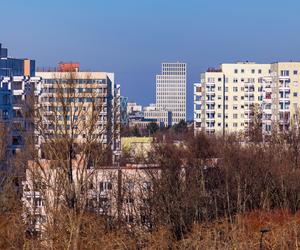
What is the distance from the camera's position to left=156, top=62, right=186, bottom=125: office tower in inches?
3632

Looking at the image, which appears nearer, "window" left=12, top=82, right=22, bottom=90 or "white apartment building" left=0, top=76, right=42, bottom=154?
"white apartment building" left=0, top=76, right=42, bottom=154

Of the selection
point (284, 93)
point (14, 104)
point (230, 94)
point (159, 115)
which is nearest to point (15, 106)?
point (14, 104)

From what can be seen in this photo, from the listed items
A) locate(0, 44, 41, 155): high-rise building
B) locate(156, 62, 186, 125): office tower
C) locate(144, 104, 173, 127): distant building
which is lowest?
locate(0, 44, 41, 155): high-rise building

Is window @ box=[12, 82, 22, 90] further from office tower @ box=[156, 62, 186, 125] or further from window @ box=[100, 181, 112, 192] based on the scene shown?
office tower @ box=[156, 62, 186, 125]

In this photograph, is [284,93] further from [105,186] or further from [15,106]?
[105,186]

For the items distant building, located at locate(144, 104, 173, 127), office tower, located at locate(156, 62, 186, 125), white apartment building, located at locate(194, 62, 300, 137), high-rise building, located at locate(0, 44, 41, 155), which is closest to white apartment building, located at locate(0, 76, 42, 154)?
high-rise building, located at locate(0, 44, 41, 155)

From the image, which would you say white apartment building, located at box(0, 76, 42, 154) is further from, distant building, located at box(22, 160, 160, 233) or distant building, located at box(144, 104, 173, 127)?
distant building, located at box(144, 104, 173, 127)

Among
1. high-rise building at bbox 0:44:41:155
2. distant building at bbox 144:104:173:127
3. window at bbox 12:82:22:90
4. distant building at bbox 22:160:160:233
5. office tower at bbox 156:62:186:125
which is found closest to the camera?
distant building at bbox 22:160:160:233

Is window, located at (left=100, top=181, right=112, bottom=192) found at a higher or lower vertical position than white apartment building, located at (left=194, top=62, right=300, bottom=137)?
lower

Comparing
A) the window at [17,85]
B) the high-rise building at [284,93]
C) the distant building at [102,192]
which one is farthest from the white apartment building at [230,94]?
the distant building at [102,192]

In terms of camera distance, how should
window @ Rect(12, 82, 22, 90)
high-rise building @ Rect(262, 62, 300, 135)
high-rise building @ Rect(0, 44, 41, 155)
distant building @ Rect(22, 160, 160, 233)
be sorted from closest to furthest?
distant building @ Rect(22, 160, 160, 233) < high-rise building @ Rect(0, 44, 41, 155) < window @ Rect(12, 82, 22, 90) < high-rise building @ Rect(262, 62, 300, 135)

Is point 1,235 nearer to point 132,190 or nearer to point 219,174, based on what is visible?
point 132,190

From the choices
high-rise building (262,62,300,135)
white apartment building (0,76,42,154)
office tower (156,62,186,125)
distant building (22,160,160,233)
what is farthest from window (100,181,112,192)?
office tower (156,62,186,125)

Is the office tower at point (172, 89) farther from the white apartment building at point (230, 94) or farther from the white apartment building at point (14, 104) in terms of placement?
the white apartment building at point (14, 104)
